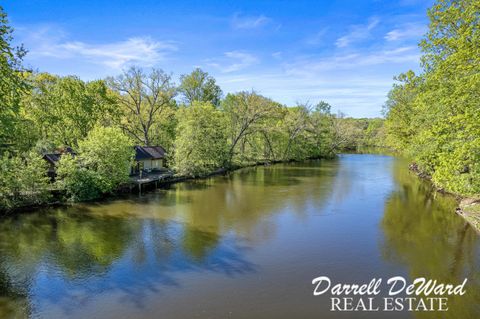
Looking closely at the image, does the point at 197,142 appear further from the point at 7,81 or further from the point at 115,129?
the point at 7,81

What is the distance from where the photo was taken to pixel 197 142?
3591cm

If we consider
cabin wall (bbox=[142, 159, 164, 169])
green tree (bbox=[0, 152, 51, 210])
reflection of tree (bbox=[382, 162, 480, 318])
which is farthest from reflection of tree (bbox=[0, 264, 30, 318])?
cabin wall (bbox=[142, 159, 164, 169])

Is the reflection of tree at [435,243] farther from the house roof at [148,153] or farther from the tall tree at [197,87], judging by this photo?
the tall tree at [197,87]

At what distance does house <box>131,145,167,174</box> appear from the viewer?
Answer: 3458 cm

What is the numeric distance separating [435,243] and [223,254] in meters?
11.2

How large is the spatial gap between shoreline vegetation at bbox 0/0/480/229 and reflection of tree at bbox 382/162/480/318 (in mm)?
1641

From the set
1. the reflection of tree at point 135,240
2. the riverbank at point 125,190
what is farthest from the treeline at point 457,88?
the riverbank at point 125,190

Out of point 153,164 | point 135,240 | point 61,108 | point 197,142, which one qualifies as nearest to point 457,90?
point 135,240

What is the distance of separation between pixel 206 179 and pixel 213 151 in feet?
11.4

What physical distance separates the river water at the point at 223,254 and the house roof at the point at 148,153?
8.78 metres

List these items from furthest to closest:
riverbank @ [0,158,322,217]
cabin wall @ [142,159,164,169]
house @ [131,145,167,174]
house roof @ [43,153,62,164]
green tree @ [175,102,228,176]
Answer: cabin wall @ [142,159,164,169] → green tree @ [175,102,228,176] → house @ [131,145,167,174] → house roof @ [43,153,62,164] → riverbank @ [0,158,322,217]

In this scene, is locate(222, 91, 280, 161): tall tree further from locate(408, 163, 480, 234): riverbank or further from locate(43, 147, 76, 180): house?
locate(408, 163, 480, 234): riverbank

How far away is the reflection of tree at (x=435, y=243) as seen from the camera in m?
12.4

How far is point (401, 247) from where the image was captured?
1631cm
